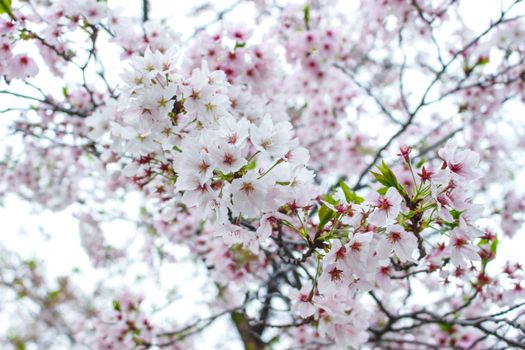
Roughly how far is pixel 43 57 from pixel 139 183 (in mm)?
1372

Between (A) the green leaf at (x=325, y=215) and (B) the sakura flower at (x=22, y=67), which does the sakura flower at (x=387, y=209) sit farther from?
(B) the sakura flower at (x=22, y=67)

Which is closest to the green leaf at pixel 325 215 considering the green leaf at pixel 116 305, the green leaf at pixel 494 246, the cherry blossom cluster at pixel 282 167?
the cherry blossom cluster at pixel 282 167

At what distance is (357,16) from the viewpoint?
5938 mm

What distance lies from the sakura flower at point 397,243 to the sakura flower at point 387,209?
35mm

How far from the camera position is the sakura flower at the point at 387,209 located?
1688mm

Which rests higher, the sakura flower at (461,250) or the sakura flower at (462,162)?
the sakura flower at (462,162)

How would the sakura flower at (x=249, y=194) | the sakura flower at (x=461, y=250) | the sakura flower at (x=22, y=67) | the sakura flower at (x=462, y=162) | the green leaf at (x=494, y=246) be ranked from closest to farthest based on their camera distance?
the sakura flower at (x=249, y=194), the sakura flower at (x=462, y=162), the sakura flower at (x=461, y=250), the green leaf at (x=494, y=246), the sakura flower at (x=22, y=67)

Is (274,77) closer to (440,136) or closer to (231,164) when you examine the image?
(231,164)

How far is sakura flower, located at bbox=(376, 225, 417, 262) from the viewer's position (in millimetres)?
1698

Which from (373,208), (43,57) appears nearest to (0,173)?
(43,57)

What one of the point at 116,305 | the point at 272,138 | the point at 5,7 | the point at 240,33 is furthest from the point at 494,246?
the point at 5,7

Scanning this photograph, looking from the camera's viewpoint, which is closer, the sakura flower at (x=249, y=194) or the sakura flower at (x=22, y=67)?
the sakura flower at (x=249, y=194)

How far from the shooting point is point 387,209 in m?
1.71

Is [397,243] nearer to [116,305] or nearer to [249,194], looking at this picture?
[249,194]
